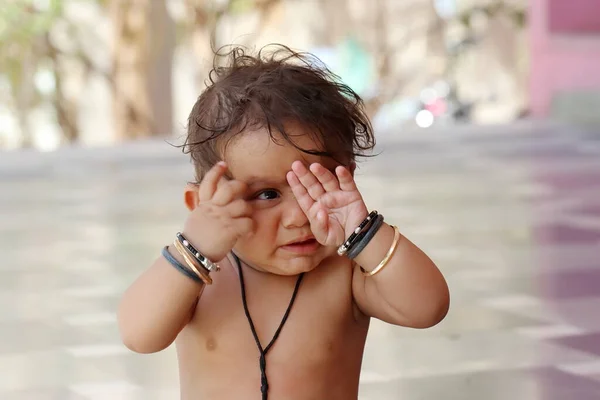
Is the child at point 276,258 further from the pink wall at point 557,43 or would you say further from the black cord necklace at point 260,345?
the pink wall at point 557,43

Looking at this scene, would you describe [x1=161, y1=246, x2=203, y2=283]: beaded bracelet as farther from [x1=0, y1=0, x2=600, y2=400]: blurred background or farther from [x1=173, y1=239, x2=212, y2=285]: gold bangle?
[x1=0, y1=0, x2=600, y2=400]: blurred background

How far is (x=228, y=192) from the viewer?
4.76 ft

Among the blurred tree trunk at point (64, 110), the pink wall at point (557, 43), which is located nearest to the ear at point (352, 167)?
the pink wall at point (557, 43)

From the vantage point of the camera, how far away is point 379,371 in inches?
85.7

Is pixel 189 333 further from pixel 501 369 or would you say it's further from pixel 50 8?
pixel 50 8

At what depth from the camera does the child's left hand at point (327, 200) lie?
146cm

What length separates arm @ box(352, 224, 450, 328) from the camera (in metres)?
1.48

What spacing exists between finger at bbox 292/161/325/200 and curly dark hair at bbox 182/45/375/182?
0.12 ft

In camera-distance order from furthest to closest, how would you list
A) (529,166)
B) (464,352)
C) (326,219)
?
1. (529,166)
2. (464,352)
3. (326,219)

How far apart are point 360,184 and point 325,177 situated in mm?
3479

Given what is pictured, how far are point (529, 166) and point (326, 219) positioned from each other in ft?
13.7

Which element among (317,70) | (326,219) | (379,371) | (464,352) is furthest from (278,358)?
(464,352)

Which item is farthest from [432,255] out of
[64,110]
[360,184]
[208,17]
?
[64,110]

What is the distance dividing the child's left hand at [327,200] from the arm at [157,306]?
18 centimetres
